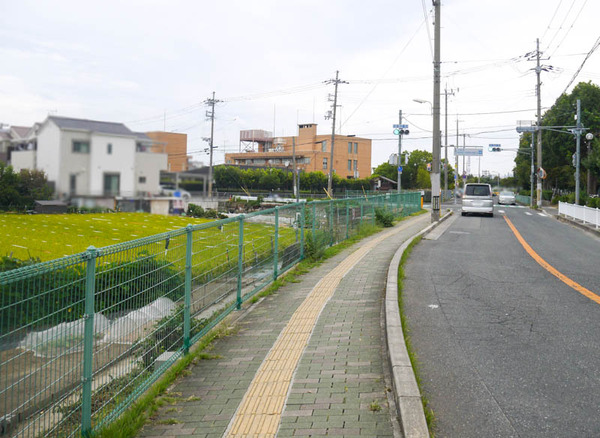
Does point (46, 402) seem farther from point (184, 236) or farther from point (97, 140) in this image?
point (97, 140)

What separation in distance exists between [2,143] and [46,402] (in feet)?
9.83

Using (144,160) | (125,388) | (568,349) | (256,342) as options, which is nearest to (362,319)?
(256,342)

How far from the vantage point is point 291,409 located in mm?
4441

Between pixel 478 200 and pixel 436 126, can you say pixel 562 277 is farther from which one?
pixel 478 200

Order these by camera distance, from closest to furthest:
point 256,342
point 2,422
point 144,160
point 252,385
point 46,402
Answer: point 144,160, point 2,422, point 46,402, point 252,385, point 256,342

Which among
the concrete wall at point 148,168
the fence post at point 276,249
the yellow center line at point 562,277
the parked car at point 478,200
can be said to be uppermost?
the parked car at point 478,200

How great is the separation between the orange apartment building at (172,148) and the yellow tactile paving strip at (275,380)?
3173mm

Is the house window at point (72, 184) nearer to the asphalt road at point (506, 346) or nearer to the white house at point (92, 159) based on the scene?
the white house at point (92, 159)

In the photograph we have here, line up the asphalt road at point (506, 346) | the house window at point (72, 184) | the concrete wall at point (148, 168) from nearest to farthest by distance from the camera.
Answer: the house window at point (72, 184) → the concrete wall at point (148, 168) → the asphalt road at point (506, 346)

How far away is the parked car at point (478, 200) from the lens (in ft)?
→ 103

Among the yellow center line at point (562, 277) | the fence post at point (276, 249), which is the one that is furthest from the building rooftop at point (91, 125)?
the yellow center line at point (562, 277)

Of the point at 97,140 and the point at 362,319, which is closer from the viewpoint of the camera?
the point at 97,140

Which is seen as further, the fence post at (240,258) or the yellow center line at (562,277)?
the yellow center line at (562,277)

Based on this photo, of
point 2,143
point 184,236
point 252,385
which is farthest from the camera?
point 184,236
